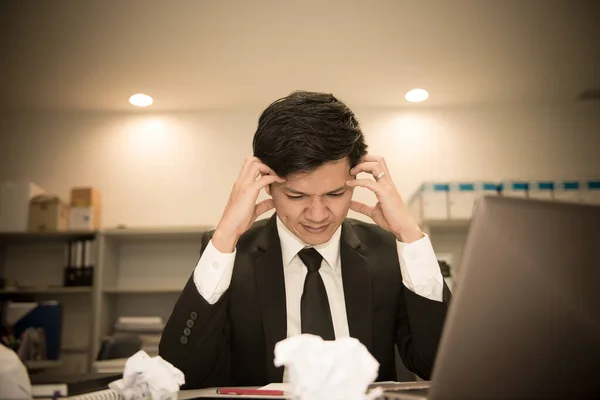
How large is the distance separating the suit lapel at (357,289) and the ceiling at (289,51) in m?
2.01

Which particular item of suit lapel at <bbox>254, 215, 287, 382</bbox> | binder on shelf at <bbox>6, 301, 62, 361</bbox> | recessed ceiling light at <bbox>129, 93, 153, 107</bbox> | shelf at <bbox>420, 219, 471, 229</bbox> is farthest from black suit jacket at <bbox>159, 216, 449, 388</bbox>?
recessed ceiling light at <bbox>129, 93, 153, 107</bbox>

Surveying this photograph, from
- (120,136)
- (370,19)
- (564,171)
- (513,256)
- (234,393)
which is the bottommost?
(234,393)

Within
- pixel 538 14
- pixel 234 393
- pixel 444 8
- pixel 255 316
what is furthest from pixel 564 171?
pixel 234 393

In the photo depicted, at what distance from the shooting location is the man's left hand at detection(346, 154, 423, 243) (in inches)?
53.3

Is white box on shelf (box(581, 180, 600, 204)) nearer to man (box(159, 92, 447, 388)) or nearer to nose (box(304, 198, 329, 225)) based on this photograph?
man (box(159, 92, 447, 388))

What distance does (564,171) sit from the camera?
14.4ft

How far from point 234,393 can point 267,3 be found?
2.65 metres

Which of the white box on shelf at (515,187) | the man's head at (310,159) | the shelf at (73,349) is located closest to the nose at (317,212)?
the man's head at (310,159)

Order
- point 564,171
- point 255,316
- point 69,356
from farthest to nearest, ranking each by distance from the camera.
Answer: point 564,171 < point 69,356 < point 255,316

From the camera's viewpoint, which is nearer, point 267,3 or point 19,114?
point 267,3

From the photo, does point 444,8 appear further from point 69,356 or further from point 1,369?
point 69,356

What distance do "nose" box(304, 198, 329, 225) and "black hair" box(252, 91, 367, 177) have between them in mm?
97

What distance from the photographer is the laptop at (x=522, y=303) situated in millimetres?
564

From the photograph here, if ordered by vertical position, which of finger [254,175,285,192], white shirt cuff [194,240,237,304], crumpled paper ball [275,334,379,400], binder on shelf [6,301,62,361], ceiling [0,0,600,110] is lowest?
binder on shelf [6,301,62,361]
